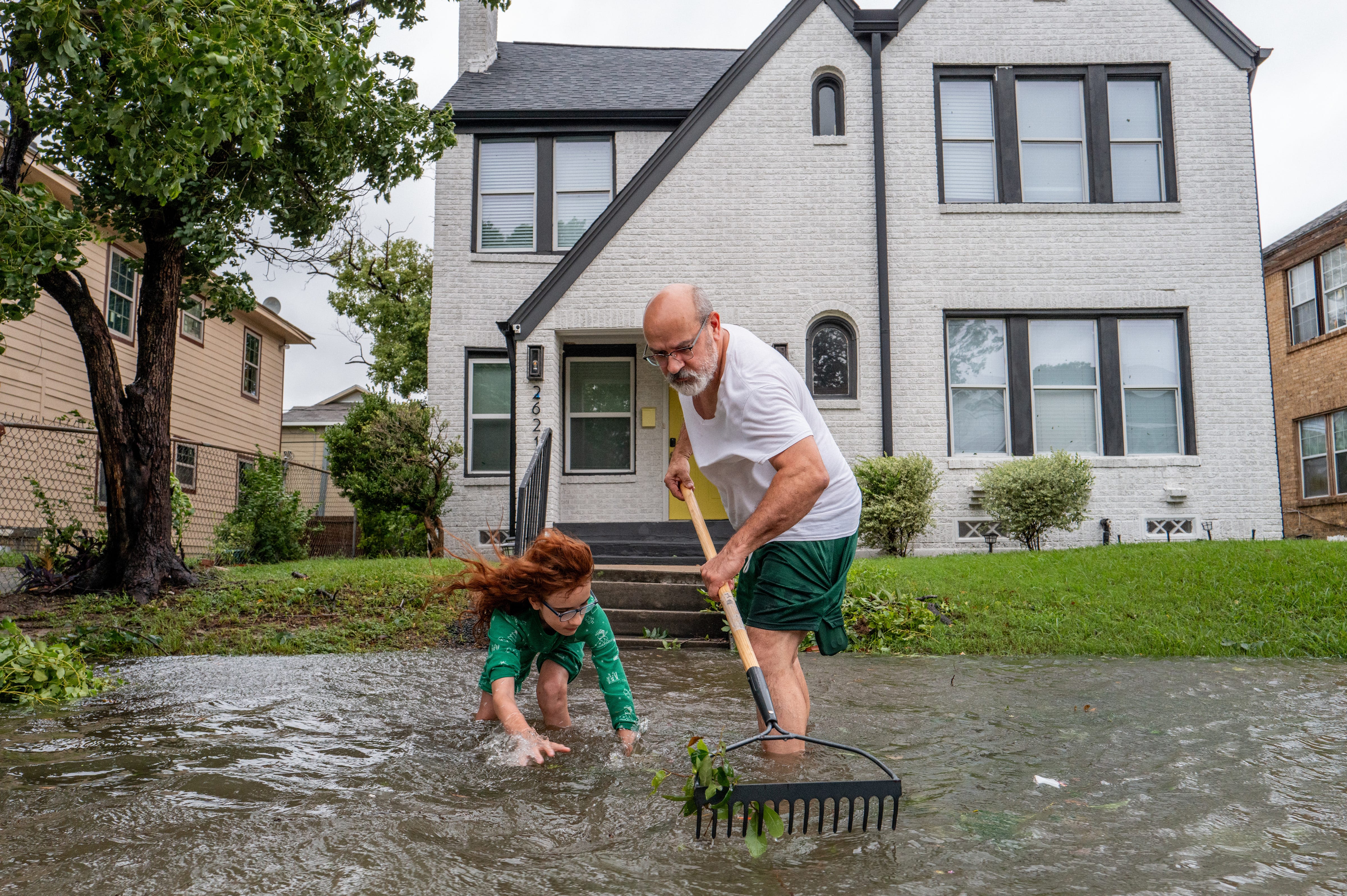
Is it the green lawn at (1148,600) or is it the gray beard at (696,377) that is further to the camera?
the green lawn at (1148,600)

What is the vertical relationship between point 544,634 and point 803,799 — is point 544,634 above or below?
above

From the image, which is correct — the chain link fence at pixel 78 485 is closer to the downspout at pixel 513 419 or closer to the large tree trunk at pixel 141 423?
the large tree trunk at pixel 141 423

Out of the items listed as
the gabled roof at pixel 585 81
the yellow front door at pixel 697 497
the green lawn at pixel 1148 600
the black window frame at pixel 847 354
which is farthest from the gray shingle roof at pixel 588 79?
Result: the green lawn at pixel 1148 600

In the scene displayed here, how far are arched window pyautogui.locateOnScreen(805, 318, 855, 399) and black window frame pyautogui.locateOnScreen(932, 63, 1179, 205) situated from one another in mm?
2229

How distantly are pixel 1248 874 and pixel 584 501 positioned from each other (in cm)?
1014

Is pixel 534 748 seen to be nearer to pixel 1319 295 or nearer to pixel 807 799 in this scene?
pixel 807 799

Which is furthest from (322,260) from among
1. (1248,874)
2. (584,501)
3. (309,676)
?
(1248,874)

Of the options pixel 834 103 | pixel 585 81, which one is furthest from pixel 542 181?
pixel 834 103

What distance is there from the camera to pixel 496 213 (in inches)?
523

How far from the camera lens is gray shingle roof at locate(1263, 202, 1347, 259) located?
16812 millimetres

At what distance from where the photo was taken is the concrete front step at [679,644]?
6.93m

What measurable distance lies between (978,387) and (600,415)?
16.5 feet

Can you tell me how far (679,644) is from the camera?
7000 millimetres

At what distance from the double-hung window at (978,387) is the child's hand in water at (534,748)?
354 inches
